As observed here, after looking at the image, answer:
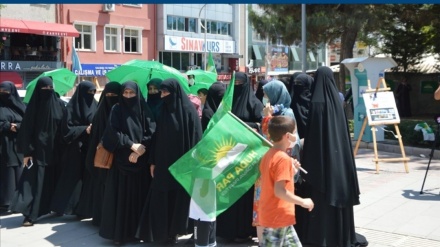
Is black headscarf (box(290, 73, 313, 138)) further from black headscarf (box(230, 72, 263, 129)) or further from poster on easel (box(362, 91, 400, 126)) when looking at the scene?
poster on easel (box(362, 91, 400, 126))

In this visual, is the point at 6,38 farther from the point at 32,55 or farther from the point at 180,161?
the point at 180,161

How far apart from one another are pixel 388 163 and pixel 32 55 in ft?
89.4

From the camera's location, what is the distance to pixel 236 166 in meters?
4.98

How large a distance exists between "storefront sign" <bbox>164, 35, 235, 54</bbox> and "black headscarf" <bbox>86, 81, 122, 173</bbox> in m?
38.1

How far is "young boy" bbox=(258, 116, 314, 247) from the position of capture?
157 inches

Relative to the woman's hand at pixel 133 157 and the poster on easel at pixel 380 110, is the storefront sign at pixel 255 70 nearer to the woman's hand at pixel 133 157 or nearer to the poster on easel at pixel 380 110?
the poster on easel at pixel 380 110

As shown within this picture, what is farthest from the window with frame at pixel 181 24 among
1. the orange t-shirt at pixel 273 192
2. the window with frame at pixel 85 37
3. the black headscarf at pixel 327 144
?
the orange t-shirt at pixel 273 192

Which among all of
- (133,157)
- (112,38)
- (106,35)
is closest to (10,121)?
(133,157)

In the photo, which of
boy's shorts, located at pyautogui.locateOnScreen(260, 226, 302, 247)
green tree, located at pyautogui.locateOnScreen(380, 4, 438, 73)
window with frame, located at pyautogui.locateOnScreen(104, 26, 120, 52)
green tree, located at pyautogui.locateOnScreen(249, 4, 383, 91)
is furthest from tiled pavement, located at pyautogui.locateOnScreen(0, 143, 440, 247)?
window with frame, located at pyautogui.locateOnScreen(104, 26, 120, 52)

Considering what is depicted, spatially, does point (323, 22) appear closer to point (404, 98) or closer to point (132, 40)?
point (404, 98)

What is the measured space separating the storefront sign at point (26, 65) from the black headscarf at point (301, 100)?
29.3 meters

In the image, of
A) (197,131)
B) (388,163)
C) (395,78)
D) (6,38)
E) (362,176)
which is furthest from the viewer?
(6,38)

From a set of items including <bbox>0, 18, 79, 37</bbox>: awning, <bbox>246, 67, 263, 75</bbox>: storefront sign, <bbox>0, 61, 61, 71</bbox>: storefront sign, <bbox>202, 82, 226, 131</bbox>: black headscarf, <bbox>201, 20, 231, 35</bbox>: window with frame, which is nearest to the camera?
<bbox>202, 82, 226, 131</bbox>: black headscarf

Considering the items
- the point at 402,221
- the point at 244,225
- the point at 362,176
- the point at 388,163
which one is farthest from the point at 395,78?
the point at 244,225
